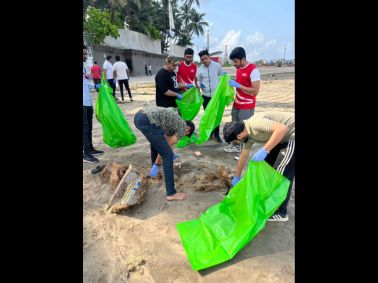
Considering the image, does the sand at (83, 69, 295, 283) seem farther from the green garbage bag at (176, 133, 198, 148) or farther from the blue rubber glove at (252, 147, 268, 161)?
the green garbage bag at (176, 133, 198, 148)

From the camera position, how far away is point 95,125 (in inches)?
229

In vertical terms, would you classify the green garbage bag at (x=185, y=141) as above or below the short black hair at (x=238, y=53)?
below

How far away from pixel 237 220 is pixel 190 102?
2449 mm

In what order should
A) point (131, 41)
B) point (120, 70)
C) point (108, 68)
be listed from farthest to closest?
point (131, 41), point (120, 70), point (108, 68)

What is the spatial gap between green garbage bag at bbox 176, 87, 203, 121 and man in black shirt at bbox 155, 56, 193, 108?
258mm

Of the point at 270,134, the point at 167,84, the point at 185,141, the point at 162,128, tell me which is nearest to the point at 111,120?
the point at 167,84

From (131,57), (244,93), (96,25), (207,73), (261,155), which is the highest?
(96,25)

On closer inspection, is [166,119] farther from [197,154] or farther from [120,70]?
[120,70]

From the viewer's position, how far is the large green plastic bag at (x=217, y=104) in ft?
12.0

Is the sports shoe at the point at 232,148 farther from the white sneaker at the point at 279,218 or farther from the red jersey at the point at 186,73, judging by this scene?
the white sneaker at the point at 279,218

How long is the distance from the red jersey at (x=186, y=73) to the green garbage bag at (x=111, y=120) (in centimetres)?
113

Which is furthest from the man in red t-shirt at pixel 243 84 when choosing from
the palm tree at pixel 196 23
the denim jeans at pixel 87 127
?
the palm tree at pixel 196 23

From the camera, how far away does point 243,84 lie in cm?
340
